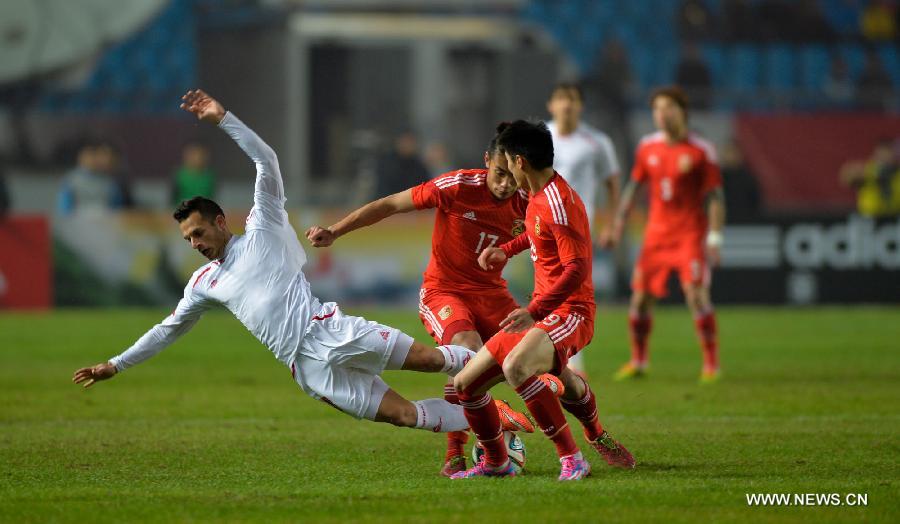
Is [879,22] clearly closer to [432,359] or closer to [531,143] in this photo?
[531,143]

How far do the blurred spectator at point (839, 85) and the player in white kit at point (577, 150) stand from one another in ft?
55.3

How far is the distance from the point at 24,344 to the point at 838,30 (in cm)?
1963

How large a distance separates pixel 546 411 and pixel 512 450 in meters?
0.50

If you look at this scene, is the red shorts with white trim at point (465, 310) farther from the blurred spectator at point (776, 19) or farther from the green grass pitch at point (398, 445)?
the blurred spectator at point (776, 19)

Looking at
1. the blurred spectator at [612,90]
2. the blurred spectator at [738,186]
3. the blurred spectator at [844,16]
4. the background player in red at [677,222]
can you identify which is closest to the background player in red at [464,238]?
the background player in red at [677,222]

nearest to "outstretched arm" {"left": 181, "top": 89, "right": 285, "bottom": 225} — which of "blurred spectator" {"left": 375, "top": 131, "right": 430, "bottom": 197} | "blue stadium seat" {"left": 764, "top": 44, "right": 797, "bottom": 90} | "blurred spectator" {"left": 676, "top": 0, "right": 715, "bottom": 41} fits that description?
"blurred spectator" {"left": 375, "top": 131, "right": 430, "bottom": 197}

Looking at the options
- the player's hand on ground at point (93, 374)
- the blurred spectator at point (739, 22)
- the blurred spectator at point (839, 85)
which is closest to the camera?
the player's hand on ground at point (93, 374)

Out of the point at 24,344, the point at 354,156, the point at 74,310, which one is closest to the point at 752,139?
the point at 354,156

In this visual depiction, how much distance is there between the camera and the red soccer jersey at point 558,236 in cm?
653

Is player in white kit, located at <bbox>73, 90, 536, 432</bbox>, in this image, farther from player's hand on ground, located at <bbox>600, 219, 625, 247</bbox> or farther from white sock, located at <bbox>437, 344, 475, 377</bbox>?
player's hand on ground, located at <bbox>600, 219, 625, 247</bbox>

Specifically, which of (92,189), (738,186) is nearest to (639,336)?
(738,186)

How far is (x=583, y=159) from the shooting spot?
1086 centimetres

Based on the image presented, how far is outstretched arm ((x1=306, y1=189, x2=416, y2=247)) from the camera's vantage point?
7043mm

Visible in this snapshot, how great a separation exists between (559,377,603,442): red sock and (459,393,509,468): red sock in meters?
0.45
